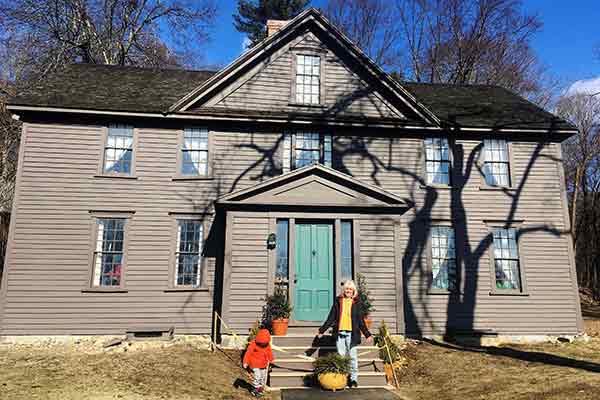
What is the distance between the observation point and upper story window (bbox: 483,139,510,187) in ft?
44.6

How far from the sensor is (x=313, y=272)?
11.2 m

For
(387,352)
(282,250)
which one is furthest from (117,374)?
(387,352)

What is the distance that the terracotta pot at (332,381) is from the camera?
26.6 feet

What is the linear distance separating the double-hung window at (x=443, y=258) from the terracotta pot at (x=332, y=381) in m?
5.52

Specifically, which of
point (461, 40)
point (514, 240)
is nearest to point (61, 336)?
point (514, 240)

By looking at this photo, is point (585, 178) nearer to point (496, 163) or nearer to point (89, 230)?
point (496, 163)

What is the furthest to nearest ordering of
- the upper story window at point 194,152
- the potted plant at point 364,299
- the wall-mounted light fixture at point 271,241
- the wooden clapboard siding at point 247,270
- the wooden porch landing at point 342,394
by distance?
the upper story window at point 194,152
the wall-mounted light fixture at point 271,241
the wooden clapboard siding at point 247,270
the potted plant at point 364,299
the wooden porch landing at point 342,394

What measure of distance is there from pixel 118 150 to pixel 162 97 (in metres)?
2.24

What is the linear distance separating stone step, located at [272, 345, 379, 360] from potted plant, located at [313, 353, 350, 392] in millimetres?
1134

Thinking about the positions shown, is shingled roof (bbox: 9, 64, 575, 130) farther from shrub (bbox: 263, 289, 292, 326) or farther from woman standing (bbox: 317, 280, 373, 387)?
woman standing (bbox: 317, 280, 373, 387)

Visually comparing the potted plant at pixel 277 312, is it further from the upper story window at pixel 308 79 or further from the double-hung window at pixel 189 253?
the upper story window at pixel 308 79

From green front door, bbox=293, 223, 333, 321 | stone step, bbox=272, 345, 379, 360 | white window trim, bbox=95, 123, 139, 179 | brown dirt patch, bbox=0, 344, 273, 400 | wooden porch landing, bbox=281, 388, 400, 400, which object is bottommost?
wooden porch landing, bbox=281, 388, 400, 400

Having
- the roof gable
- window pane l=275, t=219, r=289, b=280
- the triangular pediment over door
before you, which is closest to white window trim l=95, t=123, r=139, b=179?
the roof gable

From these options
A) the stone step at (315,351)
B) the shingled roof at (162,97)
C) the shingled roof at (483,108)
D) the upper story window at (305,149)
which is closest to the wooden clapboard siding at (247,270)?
the stone step at (315,351)
